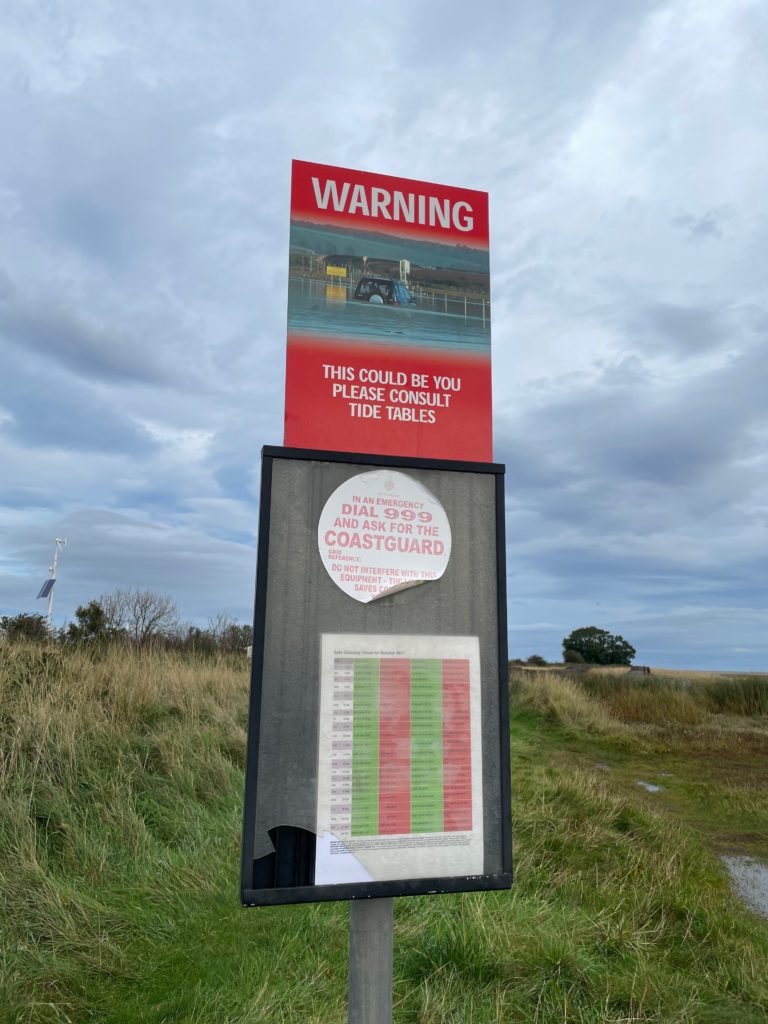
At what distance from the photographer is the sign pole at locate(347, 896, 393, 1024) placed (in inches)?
89.4

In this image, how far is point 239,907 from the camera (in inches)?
161

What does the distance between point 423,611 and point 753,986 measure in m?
2.87

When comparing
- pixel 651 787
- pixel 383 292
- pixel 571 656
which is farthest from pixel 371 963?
→ pixel 571 656

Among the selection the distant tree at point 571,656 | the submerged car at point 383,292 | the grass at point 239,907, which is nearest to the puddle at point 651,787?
the grass at point 239,907

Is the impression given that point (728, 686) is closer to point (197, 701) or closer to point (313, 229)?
point (197, 701)

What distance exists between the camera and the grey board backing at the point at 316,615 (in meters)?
2.11

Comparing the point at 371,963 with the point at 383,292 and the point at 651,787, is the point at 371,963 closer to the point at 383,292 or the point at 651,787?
the point at 383,292

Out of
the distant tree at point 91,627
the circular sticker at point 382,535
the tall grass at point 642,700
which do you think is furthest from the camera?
the tall grass at point 642,700

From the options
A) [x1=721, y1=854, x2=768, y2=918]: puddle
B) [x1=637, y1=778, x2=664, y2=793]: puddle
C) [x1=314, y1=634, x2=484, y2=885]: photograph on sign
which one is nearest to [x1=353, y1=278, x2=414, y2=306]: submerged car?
[x1=314, y1=634, x2=484, y2=885]: photograph on sign

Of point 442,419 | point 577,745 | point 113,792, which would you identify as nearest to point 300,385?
point 442,419

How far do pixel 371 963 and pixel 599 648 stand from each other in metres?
56.1

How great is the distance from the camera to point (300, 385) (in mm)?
2559

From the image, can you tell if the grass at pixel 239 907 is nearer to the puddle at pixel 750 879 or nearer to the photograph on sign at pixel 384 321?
the puddle at pixel 750 879

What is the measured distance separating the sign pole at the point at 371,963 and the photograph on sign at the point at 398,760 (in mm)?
234
